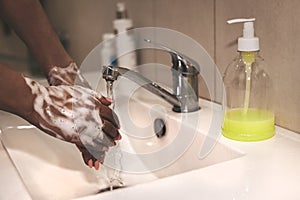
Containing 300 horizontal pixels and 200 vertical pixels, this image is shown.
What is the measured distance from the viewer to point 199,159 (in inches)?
32.4

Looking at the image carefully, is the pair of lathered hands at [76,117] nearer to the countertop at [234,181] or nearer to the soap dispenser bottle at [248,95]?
the countertop at [234,181]

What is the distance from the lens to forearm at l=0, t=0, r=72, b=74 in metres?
0.94

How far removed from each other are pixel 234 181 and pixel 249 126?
0.17 metres

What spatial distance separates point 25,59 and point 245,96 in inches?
30.9

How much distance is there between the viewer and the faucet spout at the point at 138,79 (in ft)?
2.81

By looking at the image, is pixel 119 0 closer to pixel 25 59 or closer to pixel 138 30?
pixel 138 30

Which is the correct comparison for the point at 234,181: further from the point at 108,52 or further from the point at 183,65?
the point at 108,52

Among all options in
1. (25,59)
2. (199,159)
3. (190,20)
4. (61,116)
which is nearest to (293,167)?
(199,159)

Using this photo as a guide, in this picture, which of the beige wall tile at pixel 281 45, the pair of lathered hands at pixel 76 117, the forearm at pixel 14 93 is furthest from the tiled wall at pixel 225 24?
the forearm at pixel 14 93

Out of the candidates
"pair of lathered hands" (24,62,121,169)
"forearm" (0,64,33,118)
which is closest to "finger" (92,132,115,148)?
"pair of lathered hands" (24,62,121,169)

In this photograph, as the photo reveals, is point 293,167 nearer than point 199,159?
Yes

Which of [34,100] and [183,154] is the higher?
[34,100]

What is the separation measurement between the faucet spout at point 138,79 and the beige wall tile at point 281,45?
7.9 inches

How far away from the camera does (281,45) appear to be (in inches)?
29.5
